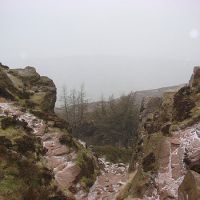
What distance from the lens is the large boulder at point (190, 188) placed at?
12510 mm

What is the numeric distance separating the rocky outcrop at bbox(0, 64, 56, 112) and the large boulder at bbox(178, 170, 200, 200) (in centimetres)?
1711

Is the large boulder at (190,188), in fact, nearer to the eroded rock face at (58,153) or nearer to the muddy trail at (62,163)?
the eroded rock face at (58,153)

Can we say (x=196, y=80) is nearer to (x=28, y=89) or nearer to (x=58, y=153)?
(x=58, y=153)

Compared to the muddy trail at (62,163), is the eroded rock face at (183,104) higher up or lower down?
higher up

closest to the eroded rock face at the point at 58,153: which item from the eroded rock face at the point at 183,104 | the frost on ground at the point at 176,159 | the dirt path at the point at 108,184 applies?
the dirt path at the point at 108,184

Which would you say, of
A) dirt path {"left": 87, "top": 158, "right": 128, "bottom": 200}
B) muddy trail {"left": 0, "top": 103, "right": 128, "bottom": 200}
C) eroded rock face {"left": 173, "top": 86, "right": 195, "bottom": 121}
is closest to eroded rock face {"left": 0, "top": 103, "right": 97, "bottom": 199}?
muddy trail {"left": 0, "top": 103, "right": 128, "bottom": 200}

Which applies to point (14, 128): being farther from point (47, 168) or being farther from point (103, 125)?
point (103, 125)

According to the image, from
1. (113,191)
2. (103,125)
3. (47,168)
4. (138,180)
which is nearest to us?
(138,180)

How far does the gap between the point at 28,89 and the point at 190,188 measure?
22488 mm

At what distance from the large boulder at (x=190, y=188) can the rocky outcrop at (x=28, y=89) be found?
17.1 meters

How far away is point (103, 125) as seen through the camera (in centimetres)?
6588

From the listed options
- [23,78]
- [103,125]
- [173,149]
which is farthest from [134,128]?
[173,149]

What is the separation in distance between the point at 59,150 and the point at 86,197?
159 inches

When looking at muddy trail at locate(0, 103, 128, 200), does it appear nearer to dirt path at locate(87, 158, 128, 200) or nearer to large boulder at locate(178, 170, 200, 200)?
dirt path at locate(87, 158, 128, 200)
